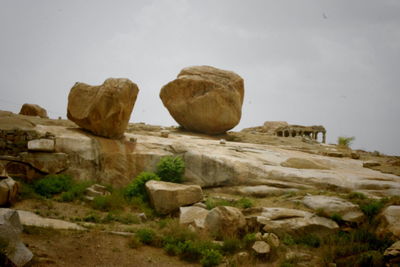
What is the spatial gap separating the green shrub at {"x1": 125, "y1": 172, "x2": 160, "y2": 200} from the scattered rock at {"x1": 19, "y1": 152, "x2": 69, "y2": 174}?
259 centimetres

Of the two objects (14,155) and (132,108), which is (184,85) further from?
(14,155)

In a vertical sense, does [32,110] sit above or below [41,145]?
above

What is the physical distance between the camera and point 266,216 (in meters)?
8.42

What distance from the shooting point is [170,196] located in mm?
9359

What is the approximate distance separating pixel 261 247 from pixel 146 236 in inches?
109

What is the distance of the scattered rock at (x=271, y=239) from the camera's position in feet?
23.4

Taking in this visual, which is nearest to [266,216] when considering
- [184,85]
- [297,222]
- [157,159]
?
[297,222]

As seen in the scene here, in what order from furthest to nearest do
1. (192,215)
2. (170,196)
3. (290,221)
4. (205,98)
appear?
(205,98) < (170,196) < (192,215) < (290,221)

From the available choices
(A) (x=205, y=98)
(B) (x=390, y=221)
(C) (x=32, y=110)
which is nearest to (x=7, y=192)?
(B) (x=390, y=221)

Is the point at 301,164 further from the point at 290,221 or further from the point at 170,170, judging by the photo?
the point at 170,170

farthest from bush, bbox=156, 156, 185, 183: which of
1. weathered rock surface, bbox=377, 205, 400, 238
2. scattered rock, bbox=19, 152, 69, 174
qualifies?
weathered rock surface, bbox=377, 205, 400, 238

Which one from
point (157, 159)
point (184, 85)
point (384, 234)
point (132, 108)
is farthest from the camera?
point (184, 85)

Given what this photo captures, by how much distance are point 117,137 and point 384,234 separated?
10.1 metres

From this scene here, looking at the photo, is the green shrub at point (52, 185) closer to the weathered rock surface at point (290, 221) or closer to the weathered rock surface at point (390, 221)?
the weathered rock surface at point (290, 221)
